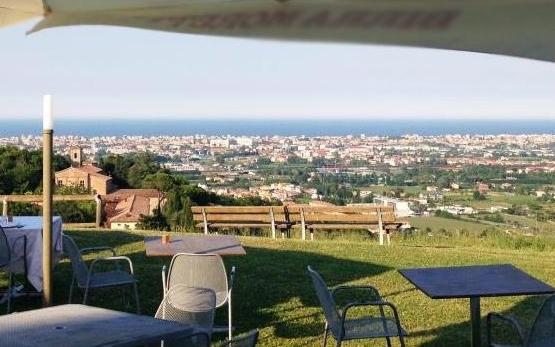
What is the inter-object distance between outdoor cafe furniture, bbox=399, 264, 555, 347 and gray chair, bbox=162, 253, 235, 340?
122 centimetres

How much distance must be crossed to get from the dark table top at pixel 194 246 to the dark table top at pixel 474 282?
156 cm

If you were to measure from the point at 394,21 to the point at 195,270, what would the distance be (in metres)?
3.51

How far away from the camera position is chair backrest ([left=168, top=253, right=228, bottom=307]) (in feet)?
16.5

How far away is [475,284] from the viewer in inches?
172

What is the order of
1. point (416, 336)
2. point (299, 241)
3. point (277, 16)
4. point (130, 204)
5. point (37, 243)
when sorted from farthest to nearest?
point (130, 204), point (299, 241), point (37, 243), point (416, 336), point (277, 16)

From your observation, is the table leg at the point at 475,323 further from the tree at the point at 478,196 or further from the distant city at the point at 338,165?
the tree at the point at 478,196

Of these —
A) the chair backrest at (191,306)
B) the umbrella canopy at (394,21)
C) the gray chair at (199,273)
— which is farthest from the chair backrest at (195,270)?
the umbrella canopy at (394,21)

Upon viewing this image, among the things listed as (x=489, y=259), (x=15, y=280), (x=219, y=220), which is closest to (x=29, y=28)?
(x=15, y=280)

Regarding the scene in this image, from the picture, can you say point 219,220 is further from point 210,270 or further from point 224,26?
point 224,26

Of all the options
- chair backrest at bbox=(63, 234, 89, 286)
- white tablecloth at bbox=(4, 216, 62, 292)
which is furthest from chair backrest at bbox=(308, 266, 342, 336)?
white tablecloth at bbox=(4, 216, 62, 292)

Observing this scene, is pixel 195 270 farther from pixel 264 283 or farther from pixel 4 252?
pixel 264 283

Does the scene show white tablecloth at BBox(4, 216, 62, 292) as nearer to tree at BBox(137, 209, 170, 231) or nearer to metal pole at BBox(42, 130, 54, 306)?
metal pole at BBox(42, 130, 54, 306)

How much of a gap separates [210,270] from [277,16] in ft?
11.2

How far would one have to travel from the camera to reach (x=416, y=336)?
5.84 metres
